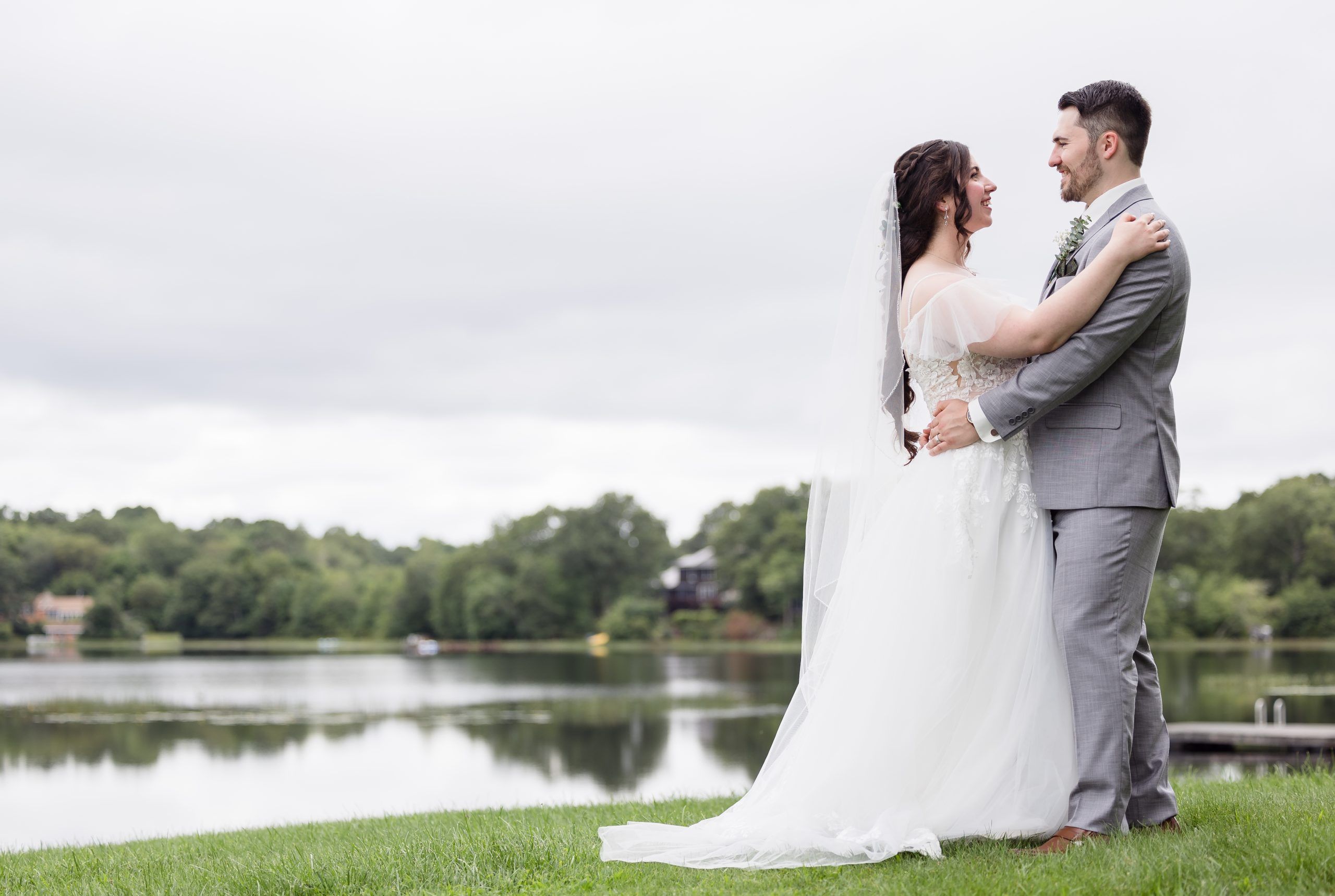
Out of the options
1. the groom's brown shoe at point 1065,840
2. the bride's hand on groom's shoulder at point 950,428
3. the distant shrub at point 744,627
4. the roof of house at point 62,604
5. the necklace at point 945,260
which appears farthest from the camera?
the roof of house at point 62,604

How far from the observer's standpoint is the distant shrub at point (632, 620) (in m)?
87.3

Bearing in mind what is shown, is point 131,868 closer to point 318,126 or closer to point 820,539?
point 820,539

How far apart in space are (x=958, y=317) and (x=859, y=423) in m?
0.69

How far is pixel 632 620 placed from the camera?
87.5 meters

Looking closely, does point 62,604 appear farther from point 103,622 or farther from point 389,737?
point 389,737

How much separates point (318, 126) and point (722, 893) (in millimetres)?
30325

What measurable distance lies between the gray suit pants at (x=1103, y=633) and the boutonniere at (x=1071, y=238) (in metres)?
0.94

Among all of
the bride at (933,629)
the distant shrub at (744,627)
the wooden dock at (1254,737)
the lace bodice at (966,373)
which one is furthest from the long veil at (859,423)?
the distant shrub at (744,627)

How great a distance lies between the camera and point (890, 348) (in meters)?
4.51

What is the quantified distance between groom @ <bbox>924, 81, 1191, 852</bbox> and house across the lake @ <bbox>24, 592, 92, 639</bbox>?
108 metres

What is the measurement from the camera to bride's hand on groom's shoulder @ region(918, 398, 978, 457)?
13.4 feet

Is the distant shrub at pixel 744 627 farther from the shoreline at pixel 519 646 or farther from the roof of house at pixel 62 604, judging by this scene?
the roof of house at pixel 62 604

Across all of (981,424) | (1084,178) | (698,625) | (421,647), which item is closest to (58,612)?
(421,647)

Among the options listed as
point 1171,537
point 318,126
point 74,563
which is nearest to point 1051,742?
point 318,126
